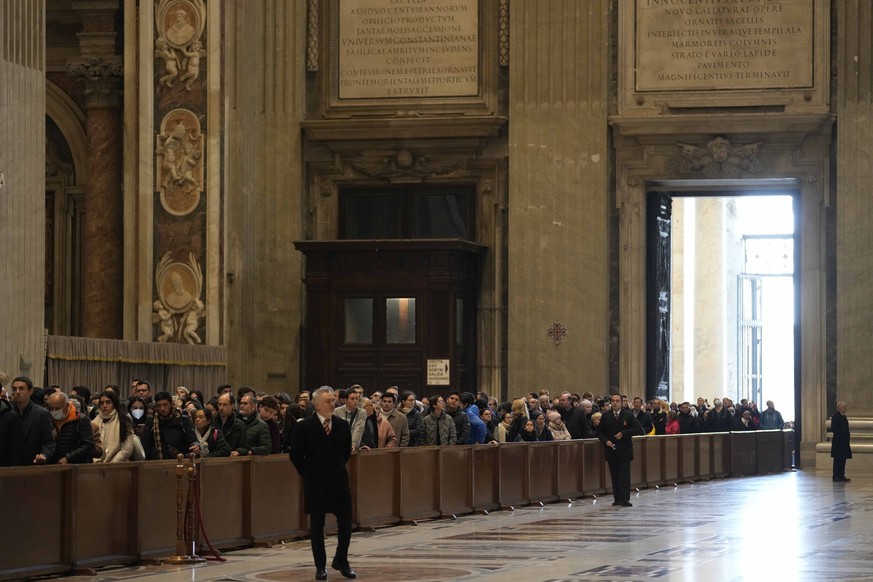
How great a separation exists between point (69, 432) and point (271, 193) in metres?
15.3

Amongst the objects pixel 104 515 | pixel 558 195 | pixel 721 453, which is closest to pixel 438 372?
pixel 558 195

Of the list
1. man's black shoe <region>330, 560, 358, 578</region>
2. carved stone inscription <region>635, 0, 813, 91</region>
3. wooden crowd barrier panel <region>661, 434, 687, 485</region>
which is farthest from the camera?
carved stone inscription <region>635, 0, 813, 91</region>

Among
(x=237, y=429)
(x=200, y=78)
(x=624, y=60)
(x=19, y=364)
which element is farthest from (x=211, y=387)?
(x=237, y=429)

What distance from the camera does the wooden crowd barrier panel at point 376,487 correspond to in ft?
53.9

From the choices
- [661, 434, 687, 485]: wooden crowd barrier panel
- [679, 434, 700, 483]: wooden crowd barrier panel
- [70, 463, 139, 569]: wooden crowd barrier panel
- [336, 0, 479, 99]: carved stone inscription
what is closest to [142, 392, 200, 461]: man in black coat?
[70, 463, 139, 569]: wooden crowd barrier panel

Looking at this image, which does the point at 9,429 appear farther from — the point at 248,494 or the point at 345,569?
the point at 345,569

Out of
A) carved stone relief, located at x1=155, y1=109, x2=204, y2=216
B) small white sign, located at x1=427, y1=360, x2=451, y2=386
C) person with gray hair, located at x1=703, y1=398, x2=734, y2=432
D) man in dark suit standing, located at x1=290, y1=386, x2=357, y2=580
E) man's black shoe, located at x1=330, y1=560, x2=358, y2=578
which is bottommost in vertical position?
man's black shoe, located at x1=330, y1=560, x2=358, y2=578

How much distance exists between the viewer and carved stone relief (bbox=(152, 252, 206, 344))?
26.2 meters

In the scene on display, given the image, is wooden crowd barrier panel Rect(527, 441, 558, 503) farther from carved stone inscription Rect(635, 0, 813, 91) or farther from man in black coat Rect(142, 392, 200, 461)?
carved stone inscription Rect(635, 0, 813, 91)

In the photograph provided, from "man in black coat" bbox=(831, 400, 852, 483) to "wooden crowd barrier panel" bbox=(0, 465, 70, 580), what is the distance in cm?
1563

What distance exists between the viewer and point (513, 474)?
65.5 ft

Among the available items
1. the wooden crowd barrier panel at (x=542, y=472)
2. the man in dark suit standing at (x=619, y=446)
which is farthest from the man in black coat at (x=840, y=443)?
the wooden crowd barrier panel at (x=542, y=472)

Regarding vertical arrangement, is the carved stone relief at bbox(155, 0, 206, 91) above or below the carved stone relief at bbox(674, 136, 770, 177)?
above

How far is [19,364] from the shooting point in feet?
62.8
